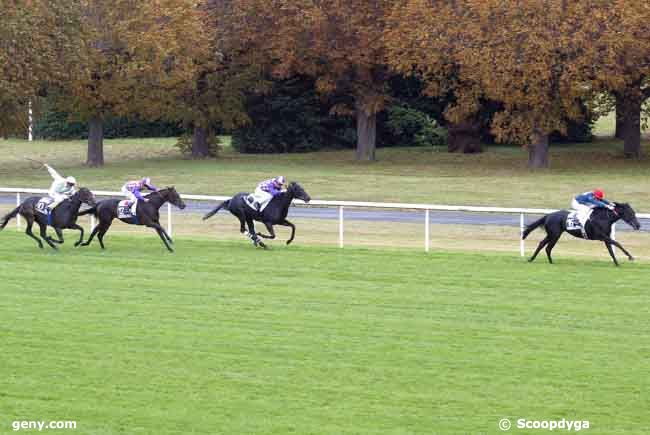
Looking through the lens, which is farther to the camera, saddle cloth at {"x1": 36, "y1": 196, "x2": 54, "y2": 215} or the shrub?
the shrub

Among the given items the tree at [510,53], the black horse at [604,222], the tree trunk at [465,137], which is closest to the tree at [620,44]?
the tree at [510,53]

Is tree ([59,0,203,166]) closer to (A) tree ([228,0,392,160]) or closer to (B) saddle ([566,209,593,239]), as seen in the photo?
(A) tree ([228,0,392,160])

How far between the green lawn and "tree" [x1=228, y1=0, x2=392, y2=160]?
220 cm

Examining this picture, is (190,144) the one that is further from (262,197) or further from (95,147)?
(262,197)

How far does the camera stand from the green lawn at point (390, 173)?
102 feet

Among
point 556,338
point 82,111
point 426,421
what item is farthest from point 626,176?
point 426,421

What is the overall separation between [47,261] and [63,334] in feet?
17.9

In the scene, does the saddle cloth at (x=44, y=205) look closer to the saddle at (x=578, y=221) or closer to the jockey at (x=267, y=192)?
the jockey at (x=267, y=192)

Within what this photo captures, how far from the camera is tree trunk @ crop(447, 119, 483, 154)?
144 feet

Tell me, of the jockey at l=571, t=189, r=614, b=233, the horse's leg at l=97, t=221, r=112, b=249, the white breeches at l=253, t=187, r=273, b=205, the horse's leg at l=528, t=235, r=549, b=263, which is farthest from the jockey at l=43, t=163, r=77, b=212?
the jockey at l=571, t=189, r=614, b=233

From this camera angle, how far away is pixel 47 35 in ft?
120

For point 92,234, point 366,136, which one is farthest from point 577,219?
point 366,136

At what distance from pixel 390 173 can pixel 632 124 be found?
8406 millimetres

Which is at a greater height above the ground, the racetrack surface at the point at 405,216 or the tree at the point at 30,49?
the tree at the point at 30,49
